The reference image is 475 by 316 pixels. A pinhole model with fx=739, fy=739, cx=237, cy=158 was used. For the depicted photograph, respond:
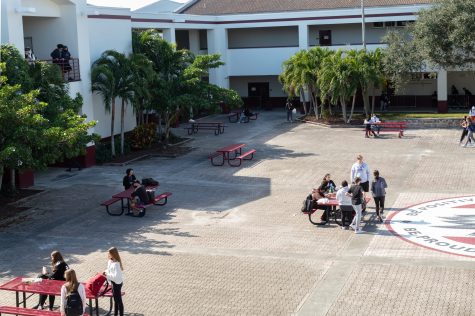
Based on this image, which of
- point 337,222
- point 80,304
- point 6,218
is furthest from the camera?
point 6,218

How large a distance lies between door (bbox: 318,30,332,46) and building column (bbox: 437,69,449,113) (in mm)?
8467

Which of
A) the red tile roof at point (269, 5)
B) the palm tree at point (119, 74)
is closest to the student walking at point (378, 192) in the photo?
the palm tree at point (119, 74)

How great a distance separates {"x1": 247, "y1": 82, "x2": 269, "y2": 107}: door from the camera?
172ft

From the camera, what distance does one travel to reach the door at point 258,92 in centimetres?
5234

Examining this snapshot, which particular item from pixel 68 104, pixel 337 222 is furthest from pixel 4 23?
pixel 337 222

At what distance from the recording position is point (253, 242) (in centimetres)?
1928

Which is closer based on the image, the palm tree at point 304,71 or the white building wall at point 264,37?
the palm tree at point 304,71

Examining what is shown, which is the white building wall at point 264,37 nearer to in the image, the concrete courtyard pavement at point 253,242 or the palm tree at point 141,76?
the concrete courtyard pavement at point 253,242

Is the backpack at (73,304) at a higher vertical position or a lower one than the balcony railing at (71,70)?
lower

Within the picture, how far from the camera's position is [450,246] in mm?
18172

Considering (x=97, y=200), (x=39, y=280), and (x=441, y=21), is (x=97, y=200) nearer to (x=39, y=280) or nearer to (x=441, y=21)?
(x=39, y=280)

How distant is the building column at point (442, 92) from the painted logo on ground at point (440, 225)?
21.9 meters

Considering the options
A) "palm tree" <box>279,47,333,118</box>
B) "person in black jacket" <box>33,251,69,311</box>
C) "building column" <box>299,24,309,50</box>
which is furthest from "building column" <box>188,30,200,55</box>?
"person in black jacket" <box>33,251,69,311</box>

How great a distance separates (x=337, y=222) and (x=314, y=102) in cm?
2267
